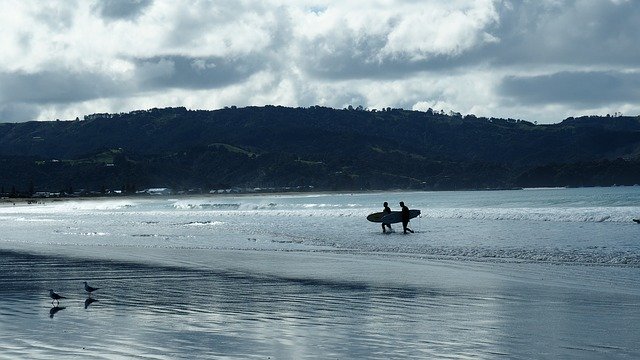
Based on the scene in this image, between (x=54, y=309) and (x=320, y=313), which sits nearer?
(x=320, y=313)

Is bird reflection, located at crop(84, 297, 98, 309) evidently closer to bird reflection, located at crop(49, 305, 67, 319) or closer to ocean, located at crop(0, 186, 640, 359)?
ocean, located at crop(0, 186, 640, 359)

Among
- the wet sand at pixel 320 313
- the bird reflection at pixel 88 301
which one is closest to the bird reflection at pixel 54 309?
the wet sand at pixel 320 313

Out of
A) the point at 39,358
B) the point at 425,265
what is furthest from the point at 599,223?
the point at 39,358

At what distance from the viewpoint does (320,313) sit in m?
17.5

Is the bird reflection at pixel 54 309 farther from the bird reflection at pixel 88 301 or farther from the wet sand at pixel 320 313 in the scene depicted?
the bird reflection at pixel 88 301

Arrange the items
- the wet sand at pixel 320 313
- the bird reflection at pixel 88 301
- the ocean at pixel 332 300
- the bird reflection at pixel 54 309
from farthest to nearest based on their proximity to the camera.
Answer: the bird reflection at pixel 88 301 → the bird reflection at pixel 54 309 → the ocean at pixel 332 300 → the wet sand at pixel 320 313

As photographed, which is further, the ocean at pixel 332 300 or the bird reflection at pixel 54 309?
the bird reflection at pixel 54 309

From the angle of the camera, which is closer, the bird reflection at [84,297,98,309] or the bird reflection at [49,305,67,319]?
the bird reflection at [49,305,67,319]

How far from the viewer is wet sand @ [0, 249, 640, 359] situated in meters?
13.6

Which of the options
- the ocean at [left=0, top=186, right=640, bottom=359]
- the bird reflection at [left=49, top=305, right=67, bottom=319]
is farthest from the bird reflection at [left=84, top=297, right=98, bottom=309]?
the bird reflection at [left=49, top=305, right=67, bottom=319]

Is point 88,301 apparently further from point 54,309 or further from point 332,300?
point 332,300

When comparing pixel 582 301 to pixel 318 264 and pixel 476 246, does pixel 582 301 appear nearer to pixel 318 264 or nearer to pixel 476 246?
pixel 318 264

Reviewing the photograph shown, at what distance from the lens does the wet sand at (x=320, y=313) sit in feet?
44.6

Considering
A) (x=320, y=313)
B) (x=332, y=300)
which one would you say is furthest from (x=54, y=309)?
(x=332, y=300)
